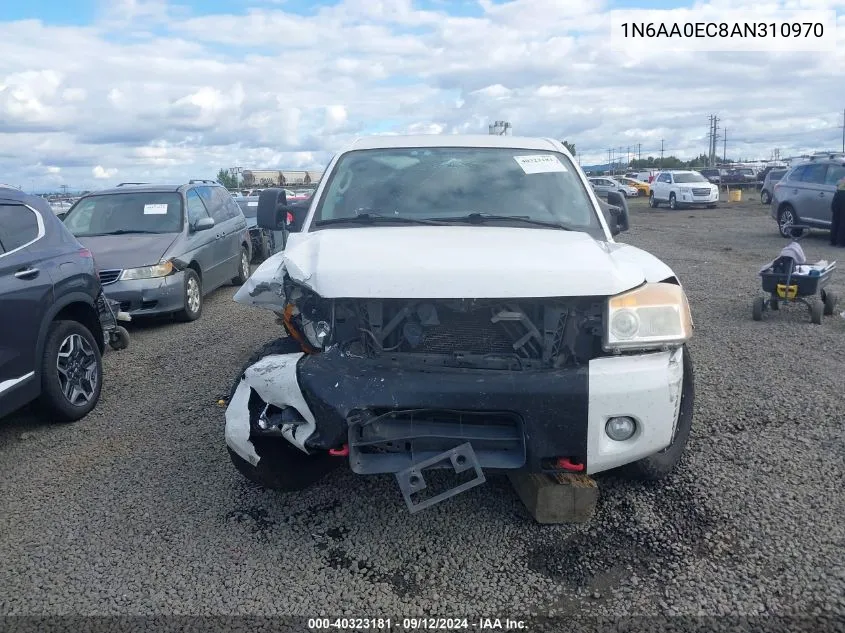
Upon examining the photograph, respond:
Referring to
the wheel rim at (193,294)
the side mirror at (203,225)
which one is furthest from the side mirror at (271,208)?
the side mirror at (203,225)

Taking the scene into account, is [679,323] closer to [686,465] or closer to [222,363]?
[686,465]

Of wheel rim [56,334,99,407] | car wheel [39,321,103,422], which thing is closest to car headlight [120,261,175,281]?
car wheel [39,321,103,422]

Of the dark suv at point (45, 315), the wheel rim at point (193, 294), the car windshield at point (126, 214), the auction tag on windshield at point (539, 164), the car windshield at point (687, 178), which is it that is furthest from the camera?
the car windshield at point (687, 178)

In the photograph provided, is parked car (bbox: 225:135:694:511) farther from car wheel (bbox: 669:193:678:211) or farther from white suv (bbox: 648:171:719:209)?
car wheel (bbox: 669:193:678:211)

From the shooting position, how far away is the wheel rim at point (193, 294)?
8336 mm

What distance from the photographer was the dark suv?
4254 mm

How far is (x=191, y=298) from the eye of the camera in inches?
331

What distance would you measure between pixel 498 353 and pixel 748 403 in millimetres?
2684

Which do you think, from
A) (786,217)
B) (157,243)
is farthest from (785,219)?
(157,243)

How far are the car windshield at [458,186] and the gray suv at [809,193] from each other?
40.0ft

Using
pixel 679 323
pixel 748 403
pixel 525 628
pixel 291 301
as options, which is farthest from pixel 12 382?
pixel 748 403

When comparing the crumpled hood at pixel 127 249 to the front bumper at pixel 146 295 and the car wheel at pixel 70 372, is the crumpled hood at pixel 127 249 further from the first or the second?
the car wheel at pixel 70 372

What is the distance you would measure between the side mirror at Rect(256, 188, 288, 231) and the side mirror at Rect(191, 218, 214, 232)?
4.01m

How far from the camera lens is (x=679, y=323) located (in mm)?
3080
